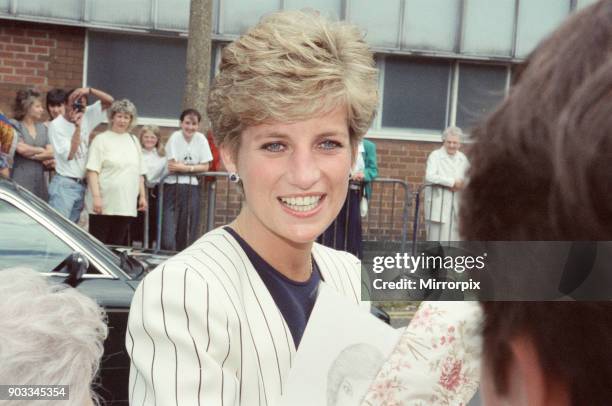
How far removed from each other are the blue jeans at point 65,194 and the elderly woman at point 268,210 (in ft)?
20.3

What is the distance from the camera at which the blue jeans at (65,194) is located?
7.82m

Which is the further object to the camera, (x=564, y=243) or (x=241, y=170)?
(x=241, y=170)

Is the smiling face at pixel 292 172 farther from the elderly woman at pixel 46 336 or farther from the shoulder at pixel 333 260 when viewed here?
the elderly woman at pixel 46 336

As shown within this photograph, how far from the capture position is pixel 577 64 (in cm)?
65

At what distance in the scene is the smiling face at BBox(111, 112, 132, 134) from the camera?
7859 mm

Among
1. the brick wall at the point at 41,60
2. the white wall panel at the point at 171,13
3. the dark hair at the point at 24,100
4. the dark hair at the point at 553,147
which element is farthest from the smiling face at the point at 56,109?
the dark hair at the point at 553,147

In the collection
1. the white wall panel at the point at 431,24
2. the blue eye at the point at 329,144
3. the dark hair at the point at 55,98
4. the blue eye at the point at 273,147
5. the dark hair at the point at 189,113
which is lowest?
the blue eye at the point at 273,147

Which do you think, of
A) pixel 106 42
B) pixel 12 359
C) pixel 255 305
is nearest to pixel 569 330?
pixel 255 305

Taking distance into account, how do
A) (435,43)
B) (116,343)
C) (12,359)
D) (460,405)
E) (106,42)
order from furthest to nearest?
(435,43), (106,42), (116,343), (12,359), (460,405)

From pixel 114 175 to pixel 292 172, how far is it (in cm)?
635

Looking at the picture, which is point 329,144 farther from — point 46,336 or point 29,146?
point 29,146

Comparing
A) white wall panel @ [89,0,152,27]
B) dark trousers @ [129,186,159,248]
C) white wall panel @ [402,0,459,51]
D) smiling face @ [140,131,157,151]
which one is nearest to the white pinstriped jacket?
dark trousers @ [129,186,159,248]

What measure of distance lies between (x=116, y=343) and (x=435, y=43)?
29.2ft

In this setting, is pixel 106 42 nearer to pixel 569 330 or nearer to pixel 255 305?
pixel 255 305
